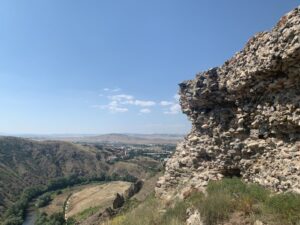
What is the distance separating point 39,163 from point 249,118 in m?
148

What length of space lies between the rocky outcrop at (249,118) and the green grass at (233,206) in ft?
1.65

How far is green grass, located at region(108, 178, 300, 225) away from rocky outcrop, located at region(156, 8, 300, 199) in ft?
1.65

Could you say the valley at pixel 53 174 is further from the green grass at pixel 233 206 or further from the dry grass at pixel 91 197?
the green grass at pixel 233 206

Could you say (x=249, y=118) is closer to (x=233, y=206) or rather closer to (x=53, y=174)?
(x=233, y=206)

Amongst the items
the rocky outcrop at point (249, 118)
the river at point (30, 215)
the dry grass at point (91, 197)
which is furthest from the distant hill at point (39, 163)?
the rocky outcrop at point (249, 118)

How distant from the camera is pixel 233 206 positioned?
9.36 m

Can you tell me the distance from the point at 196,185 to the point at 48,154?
156950 mm

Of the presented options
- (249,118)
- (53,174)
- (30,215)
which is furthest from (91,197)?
(249,118)

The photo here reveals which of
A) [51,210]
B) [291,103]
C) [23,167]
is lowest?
[51,210]

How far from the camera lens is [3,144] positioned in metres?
153

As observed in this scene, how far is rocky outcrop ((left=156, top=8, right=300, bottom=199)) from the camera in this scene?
9.19 meters

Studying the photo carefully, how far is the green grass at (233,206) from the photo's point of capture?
26.2 feet

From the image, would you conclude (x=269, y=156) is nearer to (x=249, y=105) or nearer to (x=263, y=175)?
(x=263, y=175)

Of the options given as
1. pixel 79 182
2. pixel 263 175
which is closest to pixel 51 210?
pixel 79 182
